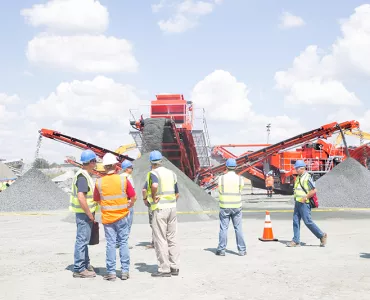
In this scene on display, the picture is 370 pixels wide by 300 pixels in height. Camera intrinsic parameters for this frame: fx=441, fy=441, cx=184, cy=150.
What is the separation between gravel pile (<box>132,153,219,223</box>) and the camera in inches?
515

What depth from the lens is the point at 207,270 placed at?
6.23 m

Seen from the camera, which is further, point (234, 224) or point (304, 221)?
point (304, 221)

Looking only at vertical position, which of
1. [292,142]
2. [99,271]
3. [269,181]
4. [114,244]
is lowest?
[99,271]

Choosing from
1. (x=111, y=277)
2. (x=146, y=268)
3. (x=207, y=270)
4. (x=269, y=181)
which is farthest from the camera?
(x=269, y=181)

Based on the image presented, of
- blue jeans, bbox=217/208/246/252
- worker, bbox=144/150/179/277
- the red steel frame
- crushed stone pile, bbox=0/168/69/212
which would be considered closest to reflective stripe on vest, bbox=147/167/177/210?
worker, bbox=144/150/179/277

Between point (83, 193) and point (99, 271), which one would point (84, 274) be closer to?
point (99, 271)

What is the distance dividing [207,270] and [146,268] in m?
0.92

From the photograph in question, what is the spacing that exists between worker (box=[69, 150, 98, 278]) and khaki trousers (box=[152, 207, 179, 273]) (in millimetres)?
880

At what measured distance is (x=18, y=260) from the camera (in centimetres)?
713

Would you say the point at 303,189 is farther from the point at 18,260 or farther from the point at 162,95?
the point at 162,95

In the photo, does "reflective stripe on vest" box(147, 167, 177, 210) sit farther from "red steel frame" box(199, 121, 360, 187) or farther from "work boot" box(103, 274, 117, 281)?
"red steel frame" box(199, 121, 360, 187)

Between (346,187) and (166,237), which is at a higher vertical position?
(346,187)

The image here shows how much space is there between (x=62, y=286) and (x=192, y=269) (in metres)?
1.85

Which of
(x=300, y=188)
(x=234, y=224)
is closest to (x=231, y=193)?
(x=234, y=224)
